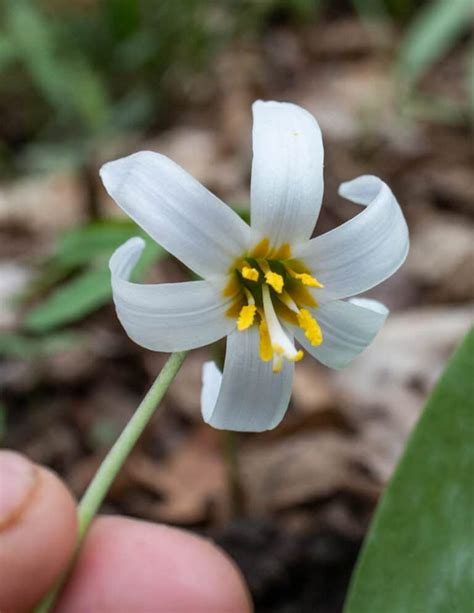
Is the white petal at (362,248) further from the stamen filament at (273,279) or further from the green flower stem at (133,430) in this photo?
the green flower stem at (133,430)

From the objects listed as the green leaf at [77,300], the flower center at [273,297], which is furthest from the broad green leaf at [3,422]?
the flower center at [273,297]

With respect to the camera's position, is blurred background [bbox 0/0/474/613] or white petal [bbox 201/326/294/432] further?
blurred background [bbox 0/0/474/613]

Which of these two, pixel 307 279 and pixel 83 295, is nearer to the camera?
pixel 307 279

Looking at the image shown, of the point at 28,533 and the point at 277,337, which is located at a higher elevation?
the point at 277,337

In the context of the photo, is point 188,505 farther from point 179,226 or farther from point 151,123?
point 151,123

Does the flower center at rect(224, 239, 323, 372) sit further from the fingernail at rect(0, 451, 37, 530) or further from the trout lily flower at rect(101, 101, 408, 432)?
the fingernail at rect(0, 451, 37, 530)

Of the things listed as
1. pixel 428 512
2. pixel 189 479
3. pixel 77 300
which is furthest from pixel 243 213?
pixel 189 479

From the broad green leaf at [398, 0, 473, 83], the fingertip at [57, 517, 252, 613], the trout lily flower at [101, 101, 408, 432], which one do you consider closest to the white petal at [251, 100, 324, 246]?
the trout lily flower at [101, 101, 408, 432]

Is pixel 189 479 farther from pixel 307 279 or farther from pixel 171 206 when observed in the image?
pixel 171 206
